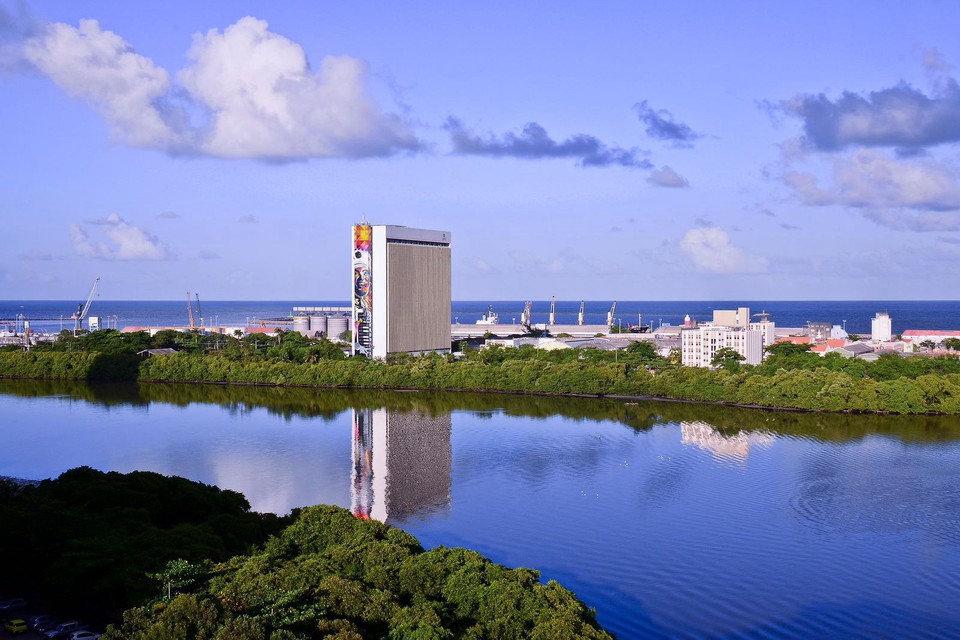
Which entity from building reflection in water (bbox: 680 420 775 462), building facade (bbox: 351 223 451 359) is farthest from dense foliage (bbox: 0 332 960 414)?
building reflection in water (bbox: 680 420 775 462)

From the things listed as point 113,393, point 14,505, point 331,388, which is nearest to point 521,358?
point 331,388

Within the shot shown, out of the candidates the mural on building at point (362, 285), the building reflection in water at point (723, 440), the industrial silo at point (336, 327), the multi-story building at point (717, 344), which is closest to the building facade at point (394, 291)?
the mural on building at point (362, 285)

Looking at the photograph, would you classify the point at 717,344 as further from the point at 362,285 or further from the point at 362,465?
the point at 362,465

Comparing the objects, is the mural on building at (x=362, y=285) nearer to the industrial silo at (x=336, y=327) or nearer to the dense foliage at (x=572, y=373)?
the dense foliage at (x=572, y=373)

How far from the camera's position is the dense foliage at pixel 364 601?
7.73 m

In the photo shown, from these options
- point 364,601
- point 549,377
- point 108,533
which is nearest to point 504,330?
point 549,377

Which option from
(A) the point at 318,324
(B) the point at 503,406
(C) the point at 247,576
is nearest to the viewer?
(C) the point at 247,576

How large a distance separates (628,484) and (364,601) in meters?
10.3

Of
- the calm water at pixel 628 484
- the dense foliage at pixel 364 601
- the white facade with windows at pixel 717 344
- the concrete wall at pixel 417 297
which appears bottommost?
the calm water at pixel 628 484

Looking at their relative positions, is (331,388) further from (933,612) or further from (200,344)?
(933,612)

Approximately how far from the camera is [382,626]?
8359 millimetres

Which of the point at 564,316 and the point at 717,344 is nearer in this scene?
the point at 717,344

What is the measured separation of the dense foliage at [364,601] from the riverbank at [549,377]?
2061 centimetres

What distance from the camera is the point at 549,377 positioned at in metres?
33.1
